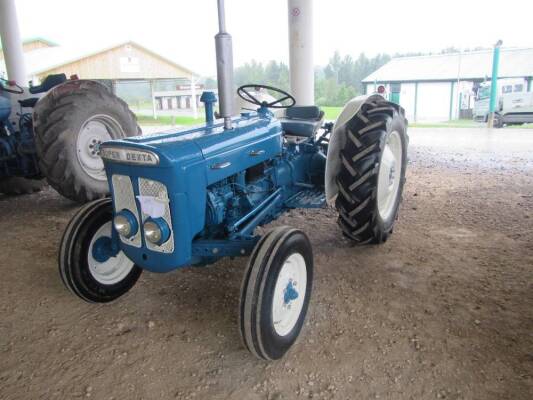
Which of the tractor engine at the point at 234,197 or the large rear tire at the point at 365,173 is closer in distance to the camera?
the tractor engine at the point at 234,197

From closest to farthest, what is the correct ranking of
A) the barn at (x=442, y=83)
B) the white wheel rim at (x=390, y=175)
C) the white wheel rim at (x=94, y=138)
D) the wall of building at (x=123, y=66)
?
the white wheel rim at (x=390, y=175) → the white wheel rim at (x=94, y=138) → the barn at (x=442, y=83) → the wall of building at (x=123, y=66)

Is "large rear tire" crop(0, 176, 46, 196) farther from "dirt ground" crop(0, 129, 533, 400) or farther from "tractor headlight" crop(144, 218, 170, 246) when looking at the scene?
"tractor headlight" crop(144, 218, 170, 246)

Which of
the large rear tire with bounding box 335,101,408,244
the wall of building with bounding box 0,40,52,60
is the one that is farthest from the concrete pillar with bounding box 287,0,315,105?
the wall of building with bounding box 0,40,52,60

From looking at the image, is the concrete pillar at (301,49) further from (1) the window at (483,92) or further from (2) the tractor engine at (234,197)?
(1) the window at (483,92)

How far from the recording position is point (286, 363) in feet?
6.43

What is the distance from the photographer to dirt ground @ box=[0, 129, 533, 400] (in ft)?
5.98

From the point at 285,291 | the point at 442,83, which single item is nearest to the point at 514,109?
the point at 442,83

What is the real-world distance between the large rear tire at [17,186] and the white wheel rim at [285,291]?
13.9 feet

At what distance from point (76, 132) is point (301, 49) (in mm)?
4970

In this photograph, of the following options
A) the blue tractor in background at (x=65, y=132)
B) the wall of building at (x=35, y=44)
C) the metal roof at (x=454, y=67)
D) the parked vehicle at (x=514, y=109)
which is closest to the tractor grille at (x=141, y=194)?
the blue tractor in background at (x=65, y=132)

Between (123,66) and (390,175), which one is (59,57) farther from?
(390,175)

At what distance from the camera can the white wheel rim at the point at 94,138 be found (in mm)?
4160

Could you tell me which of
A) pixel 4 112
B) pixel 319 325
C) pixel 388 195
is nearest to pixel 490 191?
pixel 388 195

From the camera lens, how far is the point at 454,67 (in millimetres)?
19703
